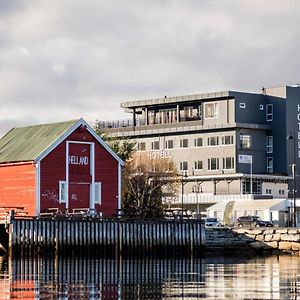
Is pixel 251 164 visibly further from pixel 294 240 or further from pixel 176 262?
pixel 176 262

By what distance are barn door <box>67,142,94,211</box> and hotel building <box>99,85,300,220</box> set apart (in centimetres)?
6794

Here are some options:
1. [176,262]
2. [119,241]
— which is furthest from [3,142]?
[176,262]

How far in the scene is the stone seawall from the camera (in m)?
88.5

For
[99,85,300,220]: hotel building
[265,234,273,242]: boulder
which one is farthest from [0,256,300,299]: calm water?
[99,85,300,220]: hotel building

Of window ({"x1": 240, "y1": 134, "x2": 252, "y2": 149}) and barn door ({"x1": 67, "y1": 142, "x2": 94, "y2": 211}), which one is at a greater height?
window ({"x1": 240, "y1": 134, "x2": 252, "y2": 149})

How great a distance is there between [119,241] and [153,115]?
88.9 m

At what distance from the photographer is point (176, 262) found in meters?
72.4

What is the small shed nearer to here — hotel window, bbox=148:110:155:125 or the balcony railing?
the balcony railing

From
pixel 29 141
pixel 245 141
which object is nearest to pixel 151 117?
pixel 245 141

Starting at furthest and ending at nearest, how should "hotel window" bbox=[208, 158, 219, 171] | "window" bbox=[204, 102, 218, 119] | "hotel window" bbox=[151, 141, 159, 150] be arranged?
"hotel window" bbox=[151, 141, 159, 150] < "window" bbox=[204, 102, 218, 119] < "hotel window" bbox=[208, 158, 219, 171]

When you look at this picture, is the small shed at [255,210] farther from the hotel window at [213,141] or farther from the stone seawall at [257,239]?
the stone seawall at [257,239]

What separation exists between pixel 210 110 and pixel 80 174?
76.1 metres

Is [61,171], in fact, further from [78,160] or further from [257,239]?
[257,239]

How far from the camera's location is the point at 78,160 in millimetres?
82562
